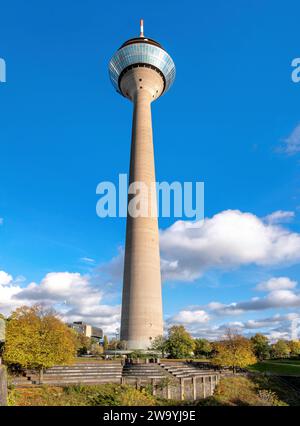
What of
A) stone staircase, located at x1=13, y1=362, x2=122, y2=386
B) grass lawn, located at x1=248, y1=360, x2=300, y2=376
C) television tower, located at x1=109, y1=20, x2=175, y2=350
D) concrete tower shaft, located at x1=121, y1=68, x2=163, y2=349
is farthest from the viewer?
television tower, located at x1=109, y1=20, x2=175, y2=350

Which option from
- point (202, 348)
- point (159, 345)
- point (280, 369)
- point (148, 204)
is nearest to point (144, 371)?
point (159, 345)

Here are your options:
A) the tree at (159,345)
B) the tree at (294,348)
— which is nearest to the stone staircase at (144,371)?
the tree at (159,345)

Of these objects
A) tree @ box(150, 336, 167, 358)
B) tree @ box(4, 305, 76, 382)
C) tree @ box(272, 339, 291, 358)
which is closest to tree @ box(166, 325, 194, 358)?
tree @ box(150, 336, 167, 358)

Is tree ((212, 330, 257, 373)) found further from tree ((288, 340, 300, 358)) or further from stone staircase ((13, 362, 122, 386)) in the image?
tree ((288, 340, 300, 358))

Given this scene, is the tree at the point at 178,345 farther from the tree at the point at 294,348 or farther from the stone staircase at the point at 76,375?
the tree at the point at 294,348

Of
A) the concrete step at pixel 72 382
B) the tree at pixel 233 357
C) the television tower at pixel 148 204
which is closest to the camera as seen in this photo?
the concrete step at pixel 72 382

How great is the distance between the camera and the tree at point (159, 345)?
190ft

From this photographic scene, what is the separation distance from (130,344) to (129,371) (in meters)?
25.0

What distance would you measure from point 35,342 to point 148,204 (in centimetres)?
4107

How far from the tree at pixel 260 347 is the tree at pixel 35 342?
256 ft

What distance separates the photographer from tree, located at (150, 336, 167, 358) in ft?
190

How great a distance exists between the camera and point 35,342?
31594 mm

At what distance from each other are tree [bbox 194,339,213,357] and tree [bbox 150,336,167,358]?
29.4m
